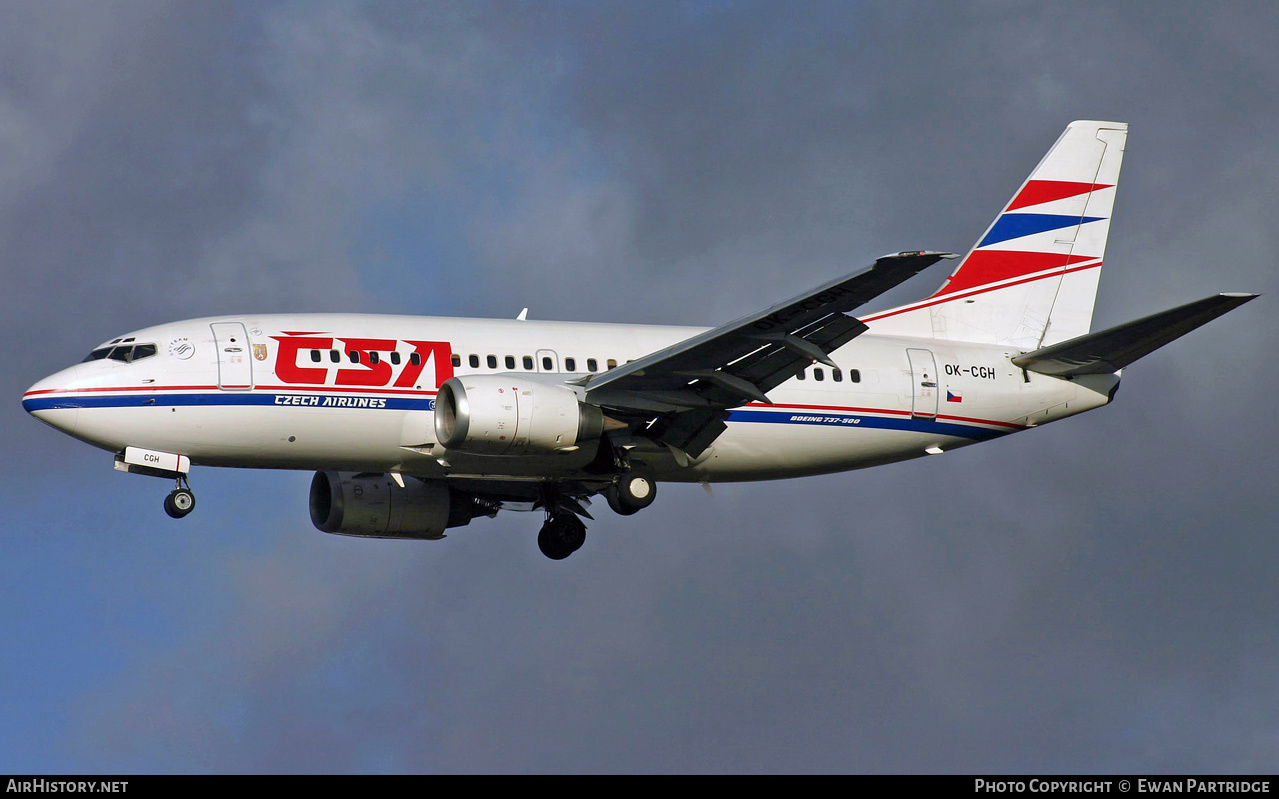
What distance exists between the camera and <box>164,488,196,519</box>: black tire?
40.2 meters

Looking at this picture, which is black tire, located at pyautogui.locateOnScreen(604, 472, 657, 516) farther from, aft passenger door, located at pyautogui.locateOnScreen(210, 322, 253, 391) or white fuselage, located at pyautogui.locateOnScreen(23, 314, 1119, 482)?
aft passenger door, located at pyautogui.locateOnScreen(210, 322, 253, 391)

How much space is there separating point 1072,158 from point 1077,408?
794 centimetres

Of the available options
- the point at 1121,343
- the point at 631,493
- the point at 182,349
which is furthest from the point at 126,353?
the point at 1121,343

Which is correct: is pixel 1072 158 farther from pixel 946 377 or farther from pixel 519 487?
pixel 519 487

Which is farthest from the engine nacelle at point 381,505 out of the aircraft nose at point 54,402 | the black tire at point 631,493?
the aircraft nose at point 54,402

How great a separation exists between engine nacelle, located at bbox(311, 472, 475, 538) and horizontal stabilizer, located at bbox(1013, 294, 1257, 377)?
14656mm

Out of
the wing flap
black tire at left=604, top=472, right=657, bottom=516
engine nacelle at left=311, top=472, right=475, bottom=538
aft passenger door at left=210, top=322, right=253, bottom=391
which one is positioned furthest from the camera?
engine nacelle at left=311, top=472, right=475, bottom=538

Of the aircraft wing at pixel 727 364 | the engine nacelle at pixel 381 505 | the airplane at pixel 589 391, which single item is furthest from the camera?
the engine nacelle at pixel 381 505

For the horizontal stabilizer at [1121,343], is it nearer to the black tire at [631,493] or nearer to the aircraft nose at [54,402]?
the black tire at [631,493]

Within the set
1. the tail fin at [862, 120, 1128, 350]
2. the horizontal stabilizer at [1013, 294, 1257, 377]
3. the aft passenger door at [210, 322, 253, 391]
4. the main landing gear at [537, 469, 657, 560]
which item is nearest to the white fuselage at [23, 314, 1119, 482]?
the aft passenger door at [210, 322, 253, 391]

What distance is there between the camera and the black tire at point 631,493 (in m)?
42.5

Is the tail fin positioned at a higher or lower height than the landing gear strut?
higher

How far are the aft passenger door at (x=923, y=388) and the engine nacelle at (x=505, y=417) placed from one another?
8864mm

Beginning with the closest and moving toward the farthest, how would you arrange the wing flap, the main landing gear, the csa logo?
1. the wing flap
2. the csa logo
3. the main landing gear
